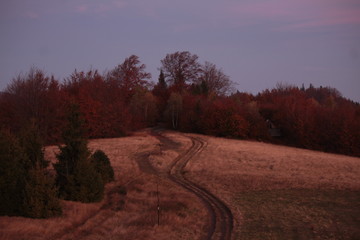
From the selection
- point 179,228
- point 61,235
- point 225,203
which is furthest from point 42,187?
point 225,203

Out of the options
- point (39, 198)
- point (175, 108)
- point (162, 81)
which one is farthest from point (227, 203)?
point (162, 81)

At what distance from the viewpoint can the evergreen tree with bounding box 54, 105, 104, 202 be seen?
67.6 ft

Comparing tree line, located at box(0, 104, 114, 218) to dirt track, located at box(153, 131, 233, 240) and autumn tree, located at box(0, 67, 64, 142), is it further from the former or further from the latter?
autumn tree, located at box(0, 67, 64, 142)

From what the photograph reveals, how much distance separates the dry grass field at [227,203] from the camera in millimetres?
14922

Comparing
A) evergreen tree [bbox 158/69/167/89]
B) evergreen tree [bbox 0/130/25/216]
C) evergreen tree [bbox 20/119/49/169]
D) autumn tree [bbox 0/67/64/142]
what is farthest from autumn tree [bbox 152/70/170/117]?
evergreen tree [bbox 0/130/25/216]

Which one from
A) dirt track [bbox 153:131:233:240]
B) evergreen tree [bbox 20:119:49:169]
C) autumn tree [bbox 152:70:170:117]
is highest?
autumn tree [bbox 152:70:170:117]

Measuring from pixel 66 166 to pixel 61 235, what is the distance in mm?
6978

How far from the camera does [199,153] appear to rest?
4078 centimetres

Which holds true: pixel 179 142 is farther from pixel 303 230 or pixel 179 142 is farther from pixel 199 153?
pixel 303 230

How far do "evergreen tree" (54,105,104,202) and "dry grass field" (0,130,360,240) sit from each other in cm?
91

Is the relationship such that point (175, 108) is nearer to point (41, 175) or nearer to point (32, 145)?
point (32, 145)

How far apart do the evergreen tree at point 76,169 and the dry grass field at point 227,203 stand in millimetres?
910

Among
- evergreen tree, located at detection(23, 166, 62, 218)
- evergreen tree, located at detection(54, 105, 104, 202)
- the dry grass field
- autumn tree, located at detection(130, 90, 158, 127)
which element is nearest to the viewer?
the dry grass field

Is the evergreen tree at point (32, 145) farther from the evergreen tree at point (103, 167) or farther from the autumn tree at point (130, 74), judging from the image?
the autumn tree at point (130, 74)
